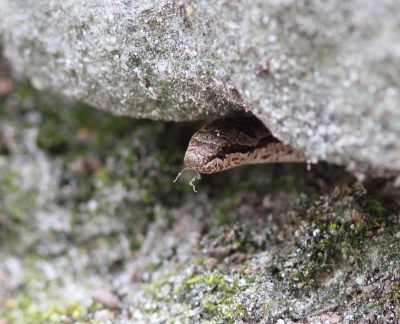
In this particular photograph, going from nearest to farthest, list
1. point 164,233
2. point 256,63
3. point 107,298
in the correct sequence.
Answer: point 256,63, point 107,298, point 164,233

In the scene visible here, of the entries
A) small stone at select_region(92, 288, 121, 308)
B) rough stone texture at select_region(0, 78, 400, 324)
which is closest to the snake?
rough stone texture at select_region(0, 78, 400, 324)

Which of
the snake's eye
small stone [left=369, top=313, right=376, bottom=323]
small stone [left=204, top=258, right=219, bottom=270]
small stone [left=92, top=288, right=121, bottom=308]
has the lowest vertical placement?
small stone [left=369, top=313, right=376, bottom=323]

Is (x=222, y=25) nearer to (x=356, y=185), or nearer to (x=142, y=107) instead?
(x=142, y=107)

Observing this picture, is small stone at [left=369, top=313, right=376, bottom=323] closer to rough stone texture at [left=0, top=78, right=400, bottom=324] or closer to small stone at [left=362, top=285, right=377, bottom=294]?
rough stone texture at [left=0, top=78, right=400, bottom=324]

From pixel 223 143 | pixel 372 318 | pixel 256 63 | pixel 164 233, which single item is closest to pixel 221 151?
pixel 223 143

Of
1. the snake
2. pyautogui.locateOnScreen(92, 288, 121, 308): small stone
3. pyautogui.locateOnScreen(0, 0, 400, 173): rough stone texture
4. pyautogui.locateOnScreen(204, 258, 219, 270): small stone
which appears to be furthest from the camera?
pyautogui.locateOnScreen(92, 288, 121, 308): small stone

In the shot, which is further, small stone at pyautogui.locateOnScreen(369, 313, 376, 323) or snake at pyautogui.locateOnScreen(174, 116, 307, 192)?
snake at pyautogui.locateOnScreen(174, 116, 307, 192)

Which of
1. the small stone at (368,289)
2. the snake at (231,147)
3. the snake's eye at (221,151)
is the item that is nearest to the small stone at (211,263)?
the snake at (231,147)

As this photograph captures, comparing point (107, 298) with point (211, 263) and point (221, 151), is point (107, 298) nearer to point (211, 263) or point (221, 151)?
point (211, 263)
